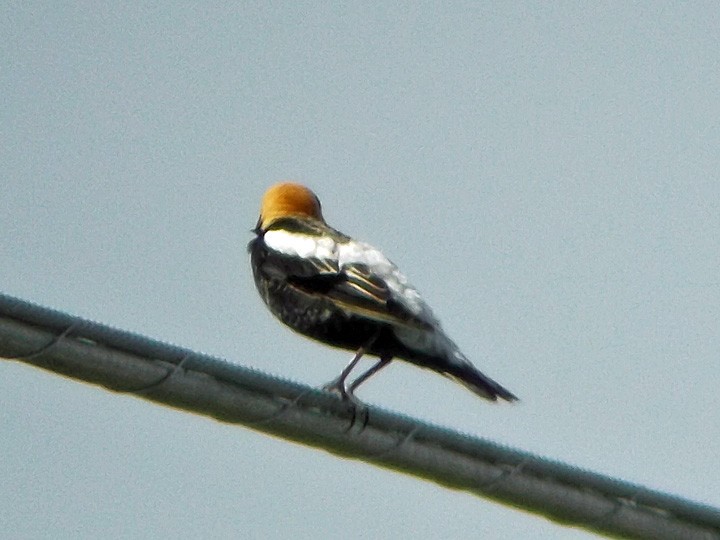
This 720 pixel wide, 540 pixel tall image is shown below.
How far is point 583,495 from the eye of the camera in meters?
6.16

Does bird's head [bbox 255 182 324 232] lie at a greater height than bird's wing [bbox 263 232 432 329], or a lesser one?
greater

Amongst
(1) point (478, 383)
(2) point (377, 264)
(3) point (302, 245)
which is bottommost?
(1) point (478, 383)

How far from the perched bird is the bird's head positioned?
105cm

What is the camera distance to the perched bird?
30.9ft

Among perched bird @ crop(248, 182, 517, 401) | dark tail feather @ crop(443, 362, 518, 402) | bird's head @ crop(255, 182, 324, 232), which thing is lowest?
dark tail feather @ crop(443, 362, 518, 402)

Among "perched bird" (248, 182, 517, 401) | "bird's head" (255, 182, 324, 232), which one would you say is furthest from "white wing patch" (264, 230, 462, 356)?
"bird's head" (255, 182, 324, 232)

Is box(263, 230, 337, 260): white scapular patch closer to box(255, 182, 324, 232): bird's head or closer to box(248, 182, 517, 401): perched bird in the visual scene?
box(248, 182, 517, 401): perched bird

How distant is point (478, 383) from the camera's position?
8.90 m

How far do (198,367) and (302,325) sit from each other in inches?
186

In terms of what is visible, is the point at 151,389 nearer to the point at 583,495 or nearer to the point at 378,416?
the point at 378,416

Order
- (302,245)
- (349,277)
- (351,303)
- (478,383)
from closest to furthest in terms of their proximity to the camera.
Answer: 1. (478,383)
2. (351,303)
3. (349,277)
4. (302,245)

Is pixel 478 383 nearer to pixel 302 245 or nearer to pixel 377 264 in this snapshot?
pixel 377 264

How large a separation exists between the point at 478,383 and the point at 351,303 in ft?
3.81

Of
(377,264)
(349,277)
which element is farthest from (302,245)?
(349,277)
